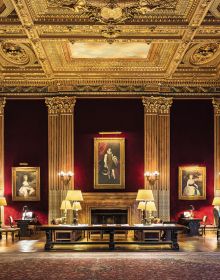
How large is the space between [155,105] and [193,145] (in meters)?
1.94

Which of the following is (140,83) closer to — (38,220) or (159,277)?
(38,220)

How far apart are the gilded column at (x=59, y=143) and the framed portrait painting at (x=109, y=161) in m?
0.88

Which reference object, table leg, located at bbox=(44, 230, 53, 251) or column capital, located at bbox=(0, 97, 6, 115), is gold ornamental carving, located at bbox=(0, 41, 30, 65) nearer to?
column capital, located at bbox=(0, 97, 6, 115)

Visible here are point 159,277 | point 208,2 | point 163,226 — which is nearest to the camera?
point 159,277

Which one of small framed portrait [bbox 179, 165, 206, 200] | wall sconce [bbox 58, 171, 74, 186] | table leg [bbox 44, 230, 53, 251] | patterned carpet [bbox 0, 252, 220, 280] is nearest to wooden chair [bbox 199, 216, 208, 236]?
small framed portrait [bbox 179, 165, 206, 200]

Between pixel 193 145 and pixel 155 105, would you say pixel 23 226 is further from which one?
pixel 193 145

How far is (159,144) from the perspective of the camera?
67.3 feet

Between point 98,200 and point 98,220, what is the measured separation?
70cm

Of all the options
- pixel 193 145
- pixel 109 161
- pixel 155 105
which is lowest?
pixel 109 161

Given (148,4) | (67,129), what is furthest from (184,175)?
(148,4)

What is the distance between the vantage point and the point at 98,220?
20.3 m

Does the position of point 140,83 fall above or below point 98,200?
above

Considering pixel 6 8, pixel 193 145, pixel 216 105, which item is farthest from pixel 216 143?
A: pixel 6 8

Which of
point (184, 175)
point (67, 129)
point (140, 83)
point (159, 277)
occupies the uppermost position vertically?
point (140, 83)
